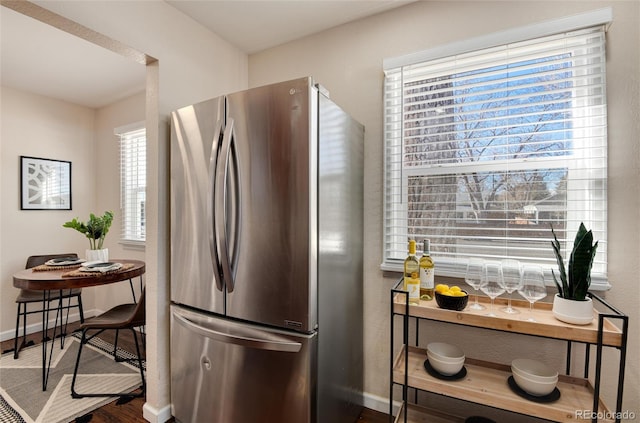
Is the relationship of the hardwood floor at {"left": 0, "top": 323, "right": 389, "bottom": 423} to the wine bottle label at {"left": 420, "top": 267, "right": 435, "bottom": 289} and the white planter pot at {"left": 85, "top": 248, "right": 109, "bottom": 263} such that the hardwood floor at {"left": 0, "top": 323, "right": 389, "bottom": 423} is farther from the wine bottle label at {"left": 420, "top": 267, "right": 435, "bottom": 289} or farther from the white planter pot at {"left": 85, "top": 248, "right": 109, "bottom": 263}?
the white planter pot at {"left": 85, "top": 248, "right": 109, "bottom": 263}

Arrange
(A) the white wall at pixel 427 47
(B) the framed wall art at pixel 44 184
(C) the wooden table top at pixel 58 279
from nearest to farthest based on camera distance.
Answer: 1. (A) the white wall at pixel 427 47
2. (C) the wooden table top at pixel 58 279
3. (B) the framed wall art at pixel 44 184

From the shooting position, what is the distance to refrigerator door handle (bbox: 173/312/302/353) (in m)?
1.38

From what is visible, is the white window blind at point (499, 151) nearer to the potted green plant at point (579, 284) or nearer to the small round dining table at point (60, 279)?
the potted green plant at point (579, 284)

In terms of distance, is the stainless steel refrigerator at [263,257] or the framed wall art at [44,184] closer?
the stainless steel refrigerator at [263,257]

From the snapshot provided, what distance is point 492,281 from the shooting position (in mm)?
1454

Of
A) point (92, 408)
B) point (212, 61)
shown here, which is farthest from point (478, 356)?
point (212, 61)

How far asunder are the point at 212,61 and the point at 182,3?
0.38 m

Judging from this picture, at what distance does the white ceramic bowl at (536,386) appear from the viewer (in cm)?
129

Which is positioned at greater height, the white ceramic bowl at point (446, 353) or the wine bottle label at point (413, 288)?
the wine bottle label at point (413, 288)

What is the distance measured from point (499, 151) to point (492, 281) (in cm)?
71

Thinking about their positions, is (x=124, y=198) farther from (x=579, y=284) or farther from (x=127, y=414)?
(x=579, y=284)

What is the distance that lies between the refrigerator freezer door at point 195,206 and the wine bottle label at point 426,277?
3.36ft

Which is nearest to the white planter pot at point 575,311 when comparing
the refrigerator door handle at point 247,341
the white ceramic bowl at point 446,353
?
the white ceramic bowl at point 446,353

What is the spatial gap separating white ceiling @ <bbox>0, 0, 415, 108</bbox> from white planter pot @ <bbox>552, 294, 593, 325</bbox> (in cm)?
181
